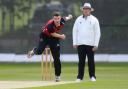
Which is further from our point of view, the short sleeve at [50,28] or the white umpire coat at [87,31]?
the white umpire coat at [87,31]

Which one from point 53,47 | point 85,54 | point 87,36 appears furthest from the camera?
point 85,54

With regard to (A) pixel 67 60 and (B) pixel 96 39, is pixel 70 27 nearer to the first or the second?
(A) pixel 67 60

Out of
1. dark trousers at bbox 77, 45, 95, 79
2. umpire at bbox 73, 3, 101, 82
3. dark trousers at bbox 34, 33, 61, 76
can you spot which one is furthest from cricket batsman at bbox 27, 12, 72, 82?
dark trousers at bbox 77, 45, 95, 79

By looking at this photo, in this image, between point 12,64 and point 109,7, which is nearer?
point 12,64

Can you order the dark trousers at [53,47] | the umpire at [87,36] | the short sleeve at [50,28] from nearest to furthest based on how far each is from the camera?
the short sleeve at [50,28] < the dark trousers at [53,47] < the umpire at [87,36]

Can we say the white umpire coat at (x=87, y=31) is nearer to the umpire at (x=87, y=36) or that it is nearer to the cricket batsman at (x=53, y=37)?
the umpire at (x=87, y=36)

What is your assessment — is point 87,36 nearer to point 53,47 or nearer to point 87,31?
point 87,31

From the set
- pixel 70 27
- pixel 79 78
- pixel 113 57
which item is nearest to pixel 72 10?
pixel 70 27

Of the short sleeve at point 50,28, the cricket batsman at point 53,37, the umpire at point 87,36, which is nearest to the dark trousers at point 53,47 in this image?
the cricket batsman at point 53,37

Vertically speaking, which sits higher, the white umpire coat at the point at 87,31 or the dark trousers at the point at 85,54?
the white umpire coat at the point at 87,31

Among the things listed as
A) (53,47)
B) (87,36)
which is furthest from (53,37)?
(87,36)

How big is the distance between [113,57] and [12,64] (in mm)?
4954

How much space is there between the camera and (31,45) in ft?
122

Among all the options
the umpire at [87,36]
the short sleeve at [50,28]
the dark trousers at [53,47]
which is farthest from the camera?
the umpire at [87,36]
